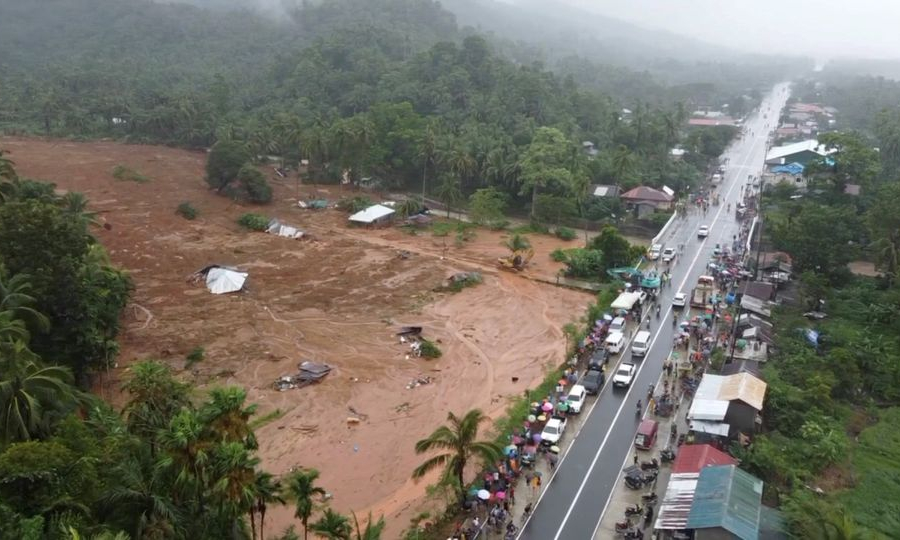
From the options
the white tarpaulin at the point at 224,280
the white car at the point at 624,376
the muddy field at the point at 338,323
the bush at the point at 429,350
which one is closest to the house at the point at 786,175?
the muddy field at the point at 338,323

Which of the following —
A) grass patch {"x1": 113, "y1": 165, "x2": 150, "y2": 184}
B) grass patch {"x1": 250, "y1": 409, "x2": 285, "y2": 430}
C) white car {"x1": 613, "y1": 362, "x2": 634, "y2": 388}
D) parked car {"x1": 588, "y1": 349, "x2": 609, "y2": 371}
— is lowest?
grass patch {"x1": 113, "y1": 165, "x2": 150, "y2": 184}

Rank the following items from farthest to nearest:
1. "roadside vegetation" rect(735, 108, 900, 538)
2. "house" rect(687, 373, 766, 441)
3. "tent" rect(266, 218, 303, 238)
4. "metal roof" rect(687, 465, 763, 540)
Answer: "tent" rect(266, 218, 303, 238) < "house" rect(687, 373, 766, 441) < "roadside vegetation" rect(735, 108, 900, 538) < "metal roof" rect(687, 465, 763, 540)

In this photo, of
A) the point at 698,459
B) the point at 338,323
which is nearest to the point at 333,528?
the point at 698,459

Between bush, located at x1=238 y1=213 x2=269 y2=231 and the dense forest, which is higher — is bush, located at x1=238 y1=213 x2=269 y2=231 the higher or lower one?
the lower one

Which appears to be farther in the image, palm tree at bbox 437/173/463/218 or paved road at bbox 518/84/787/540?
palm tree at bbox 437/173/463/218

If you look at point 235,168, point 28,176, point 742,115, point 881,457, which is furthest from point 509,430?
point 742,115

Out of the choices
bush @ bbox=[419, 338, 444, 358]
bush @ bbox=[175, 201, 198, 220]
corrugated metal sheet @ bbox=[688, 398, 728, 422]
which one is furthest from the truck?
bush @ bbox=[175, 201, 198, 220]

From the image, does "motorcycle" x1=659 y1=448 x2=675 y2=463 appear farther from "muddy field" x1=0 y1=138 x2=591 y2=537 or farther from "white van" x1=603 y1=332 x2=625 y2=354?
"white van" x1=603 y1=332 x2=625 y2=354

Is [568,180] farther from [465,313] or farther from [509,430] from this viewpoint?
[509,430]
